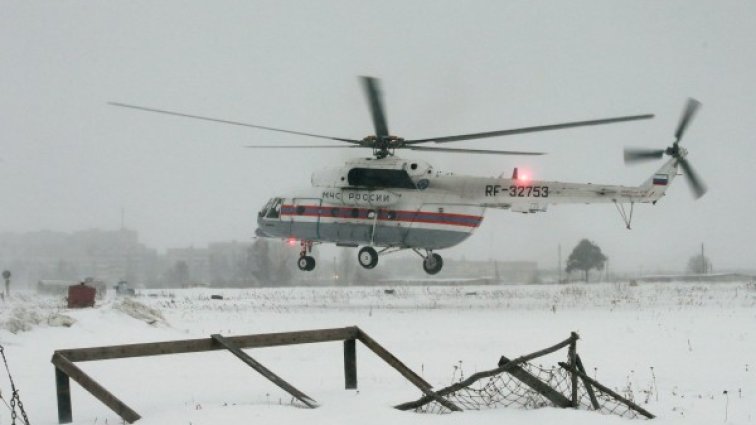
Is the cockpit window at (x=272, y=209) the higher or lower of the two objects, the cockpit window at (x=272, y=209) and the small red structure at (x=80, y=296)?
the higher

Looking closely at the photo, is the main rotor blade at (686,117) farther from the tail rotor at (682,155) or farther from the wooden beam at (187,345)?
the wooden beam at (187,345)

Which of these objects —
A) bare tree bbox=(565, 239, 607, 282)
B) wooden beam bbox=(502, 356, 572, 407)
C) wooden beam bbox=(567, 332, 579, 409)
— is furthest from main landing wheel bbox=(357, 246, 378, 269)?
bare tree bbox=(565, 239, 607, 282)

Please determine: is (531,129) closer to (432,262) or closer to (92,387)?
(432,262)

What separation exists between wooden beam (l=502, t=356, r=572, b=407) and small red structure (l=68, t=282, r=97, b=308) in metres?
17.5

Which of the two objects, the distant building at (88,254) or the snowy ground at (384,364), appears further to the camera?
the distant building at (88,254)

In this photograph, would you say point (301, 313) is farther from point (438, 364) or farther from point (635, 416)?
point (635, 416)

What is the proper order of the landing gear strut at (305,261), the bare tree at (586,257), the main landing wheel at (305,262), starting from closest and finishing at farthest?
the landing gear strut at (305,261)
the main landing wheel at (305,262)
the bare tree at (586,257)

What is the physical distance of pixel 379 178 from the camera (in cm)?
2650

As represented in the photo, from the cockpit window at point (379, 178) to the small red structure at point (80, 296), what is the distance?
32.6 feet

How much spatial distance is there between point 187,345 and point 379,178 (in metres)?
18.2

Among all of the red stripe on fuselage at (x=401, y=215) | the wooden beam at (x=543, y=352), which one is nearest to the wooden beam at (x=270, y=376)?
the wooden beam at (x=543, y=352)

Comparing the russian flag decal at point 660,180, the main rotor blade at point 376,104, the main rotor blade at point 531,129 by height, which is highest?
the main rotor blade at point 376,104

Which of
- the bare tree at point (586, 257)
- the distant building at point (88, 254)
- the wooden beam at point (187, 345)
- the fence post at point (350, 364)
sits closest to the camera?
the wooden beam at point (187, 345)

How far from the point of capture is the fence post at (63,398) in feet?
27.6
